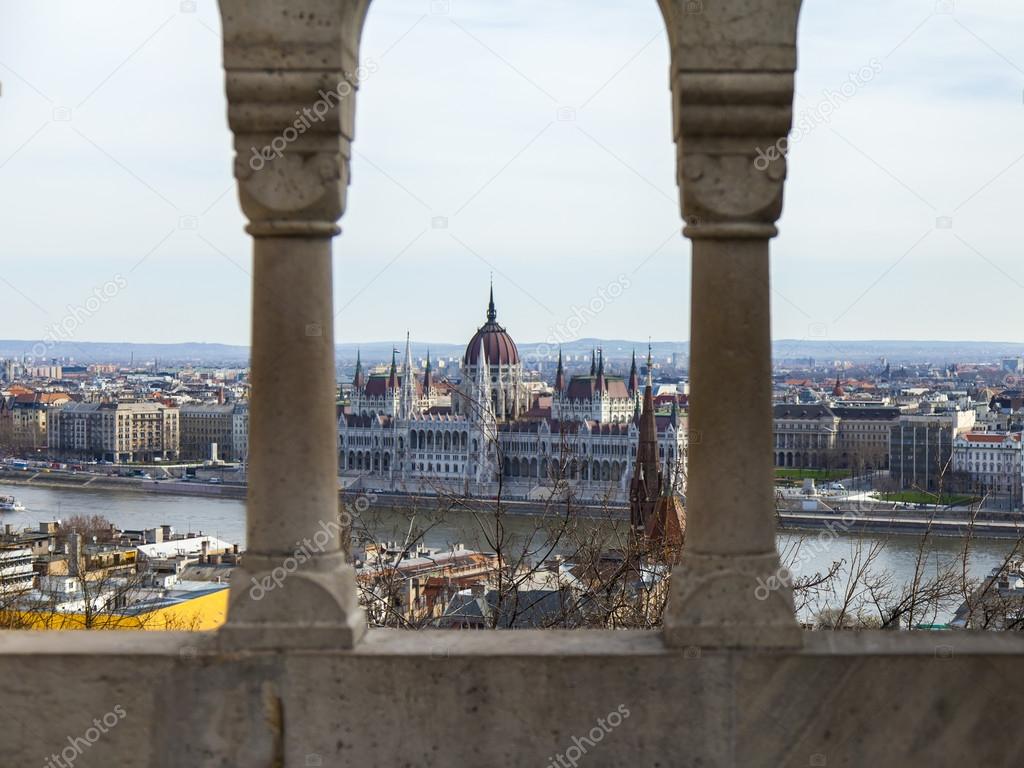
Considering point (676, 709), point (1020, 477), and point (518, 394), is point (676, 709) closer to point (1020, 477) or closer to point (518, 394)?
point (1020, 477)

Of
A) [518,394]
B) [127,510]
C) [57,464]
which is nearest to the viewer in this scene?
[127,510]

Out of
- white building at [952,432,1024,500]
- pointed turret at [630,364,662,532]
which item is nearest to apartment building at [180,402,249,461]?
white building at [952,432,1024,500]

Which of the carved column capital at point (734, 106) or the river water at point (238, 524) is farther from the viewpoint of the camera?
the river water at point (238, 524)

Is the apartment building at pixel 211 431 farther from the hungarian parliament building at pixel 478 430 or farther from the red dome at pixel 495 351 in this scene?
the red dome at pixel 495 351

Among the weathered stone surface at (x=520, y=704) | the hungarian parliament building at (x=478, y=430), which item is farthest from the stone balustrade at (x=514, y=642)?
the hungarian parliament building at (x=478, y=430)

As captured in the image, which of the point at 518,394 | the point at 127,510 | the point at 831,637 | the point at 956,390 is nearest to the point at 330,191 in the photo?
the point at 831,637

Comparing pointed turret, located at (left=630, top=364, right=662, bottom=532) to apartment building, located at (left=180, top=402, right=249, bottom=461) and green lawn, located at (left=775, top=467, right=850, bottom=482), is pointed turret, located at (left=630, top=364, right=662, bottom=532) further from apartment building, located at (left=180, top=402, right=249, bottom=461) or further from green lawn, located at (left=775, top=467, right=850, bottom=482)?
apartment building, located at (left=180, top=402, right=249, bottom=461)
